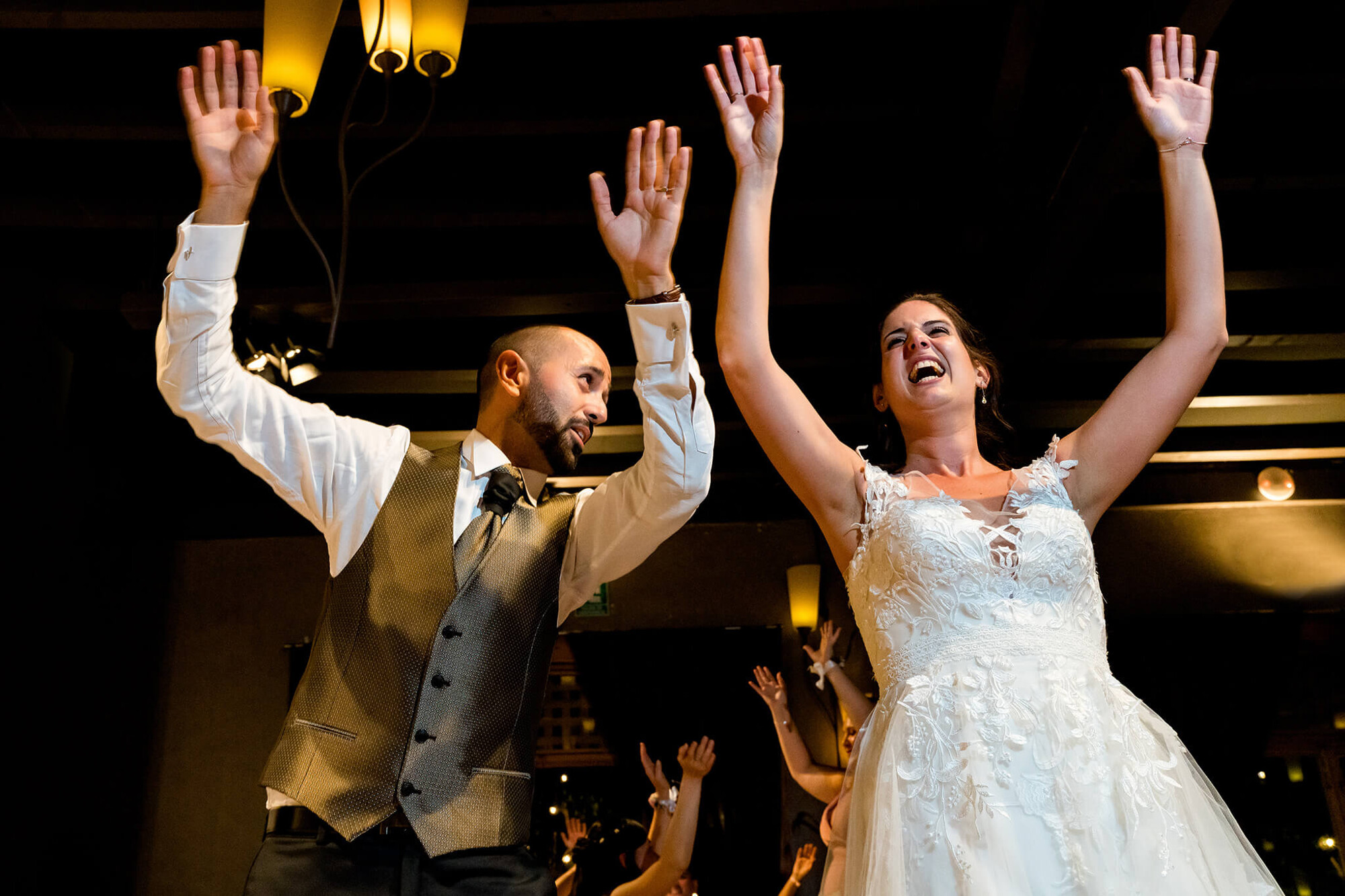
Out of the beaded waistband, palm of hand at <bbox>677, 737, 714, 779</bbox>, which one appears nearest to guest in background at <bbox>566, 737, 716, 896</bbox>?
palm of hand at <bbox>677, 737, 714, 779</bbox>

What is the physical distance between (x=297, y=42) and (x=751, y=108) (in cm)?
98

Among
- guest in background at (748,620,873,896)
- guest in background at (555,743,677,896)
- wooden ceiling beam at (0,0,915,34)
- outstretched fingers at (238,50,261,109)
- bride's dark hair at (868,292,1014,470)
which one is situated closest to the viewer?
outstretched fingers at (238,50,261,109)

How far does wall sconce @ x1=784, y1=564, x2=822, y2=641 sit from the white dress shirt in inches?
194

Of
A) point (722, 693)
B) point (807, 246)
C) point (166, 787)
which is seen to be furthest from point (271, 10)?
point (166, 787)

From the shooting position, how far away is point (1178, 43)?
6.40 ft

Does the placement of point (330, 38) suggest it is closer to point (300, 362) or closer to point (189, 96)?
point (189, 96)

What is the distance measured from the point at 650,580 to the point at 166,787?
3.24 meters

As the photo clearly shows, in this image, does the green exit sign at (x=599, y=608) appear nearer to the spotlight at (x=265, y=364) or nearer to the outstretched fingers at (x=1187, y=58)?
the spotlight at (x=265, y=364)

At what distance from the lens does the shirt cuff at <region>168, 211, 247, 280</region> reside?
154cm

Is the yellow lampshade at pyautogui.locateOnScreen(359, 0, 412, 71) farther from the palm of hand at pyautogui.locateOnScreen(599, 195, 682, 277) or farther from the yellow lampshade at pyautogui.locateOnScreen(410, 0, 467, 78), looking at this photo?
the palm of hand at pyautogui.locateOnScreen(599, 195, 682, 277)

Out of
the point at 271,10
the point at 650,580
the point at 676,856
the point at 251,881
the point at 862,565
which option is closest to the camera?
the point at 251,881

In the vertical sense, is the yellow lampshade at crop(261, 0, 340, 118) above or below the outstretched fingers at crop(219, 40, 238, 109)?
above

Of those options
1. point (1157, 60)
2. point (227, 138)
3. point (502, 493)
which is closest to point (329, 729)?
point (502, 493)

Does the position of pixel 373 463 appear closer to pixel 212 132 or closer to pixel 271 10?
pixel 212 132
